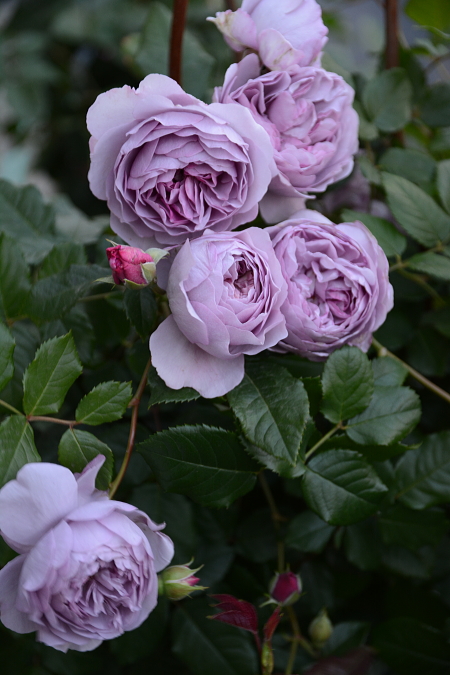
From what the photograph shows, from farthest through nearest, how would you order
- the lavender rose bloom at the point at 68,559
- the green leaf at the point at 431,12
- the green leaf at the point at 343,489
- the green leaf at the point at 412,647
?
the green leaf at the point at 431,12
the green leaf at the point at 412,647
the green leaf at the point at 343,489
the lavender rose bloom at the point at 68,559

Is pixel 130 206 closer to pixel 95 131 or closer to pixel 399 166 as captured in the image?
pixel 95 131

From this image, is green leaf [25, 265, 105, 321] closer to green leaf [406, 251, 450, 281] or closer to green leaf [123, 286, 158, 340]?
green leaf [123, 286, 158, 340]

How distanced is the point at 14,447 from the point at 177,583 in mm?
140

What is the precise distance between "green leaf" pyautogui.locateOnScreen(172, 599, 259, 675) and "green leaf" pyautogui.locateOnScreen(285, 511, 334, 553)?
103mm

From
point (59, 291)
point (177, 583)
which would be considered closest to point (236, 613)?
point (177, 583)

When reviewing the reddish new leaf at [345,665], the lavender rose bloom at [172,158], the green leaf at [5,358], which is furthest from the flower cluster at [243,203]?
the reddish new leaf at [345,665]

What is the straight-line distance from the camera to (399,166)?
1.93ft

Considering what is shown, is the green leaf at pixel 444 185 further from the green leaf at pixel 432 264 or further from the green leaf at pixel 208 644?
the green leaf at pixel 208 644

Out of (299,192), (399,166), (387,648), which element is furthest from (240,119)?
(387,648)

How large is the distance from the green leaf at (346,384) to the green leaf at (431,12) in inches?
17.4

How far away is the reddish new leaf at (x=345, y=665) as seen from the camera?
0.40 meters

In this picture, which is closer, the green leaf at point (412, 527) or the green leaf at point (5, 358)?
the green leaf at point (5, 358)

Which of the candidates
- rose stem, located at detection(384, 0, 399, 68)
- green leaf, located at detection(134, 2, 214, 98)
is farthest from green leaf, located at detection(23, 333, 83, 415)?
Answer: rose stem, located at detection(384, 0, 399, 68)

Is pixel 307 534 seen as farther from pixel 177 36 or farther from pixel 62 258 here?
pixel 177 36
